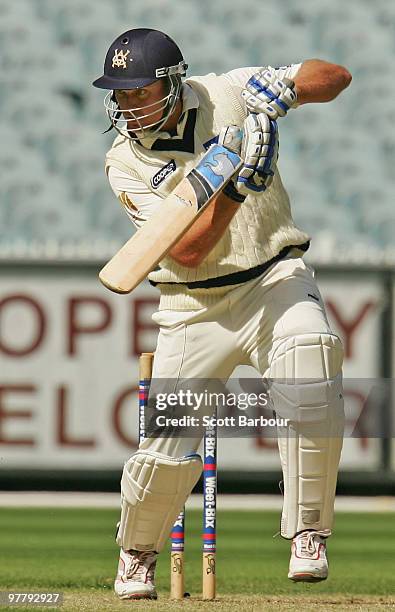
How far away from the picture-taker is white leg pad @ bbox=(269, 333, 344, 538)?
162 inches

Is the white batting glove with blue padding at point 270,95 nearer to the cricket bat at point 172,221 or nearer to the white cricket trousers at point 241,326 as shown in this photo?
the cricket bat at point 172,221

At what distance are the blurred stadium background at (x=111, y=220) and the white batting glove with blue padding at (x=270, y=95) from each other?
13.5ft

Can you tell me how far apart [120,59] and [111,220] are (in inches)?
305

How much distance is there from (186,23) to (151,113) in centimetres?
926

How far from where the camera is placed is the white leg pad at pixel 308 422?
4105 millimetres

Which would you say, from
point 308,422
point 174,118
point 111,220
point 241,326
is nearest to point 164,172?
point 174,118

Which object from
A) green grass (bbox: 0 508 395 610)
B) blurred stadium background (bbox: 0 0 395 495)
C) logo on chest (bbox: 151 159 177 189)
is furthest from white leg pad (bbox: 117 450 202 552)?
blurred stadium background (bbox: 0 0 395 495)

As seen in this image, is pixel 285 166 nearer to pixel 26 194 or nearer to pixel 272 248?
pixel 26 194

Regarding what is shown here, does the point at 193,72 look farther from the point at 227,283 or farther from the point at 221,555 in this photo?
the point at 227,283

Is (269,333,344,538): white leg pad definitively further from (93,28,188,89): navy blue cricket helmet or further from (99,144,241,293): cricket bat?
(93,28,188,89): navy blue cricket helmet

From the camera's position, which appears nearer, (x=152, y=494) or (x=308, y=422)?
(x=308, y=422)

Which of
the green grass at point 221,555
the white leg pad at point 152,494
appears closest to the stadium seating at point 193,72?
the green grass at point 221,555

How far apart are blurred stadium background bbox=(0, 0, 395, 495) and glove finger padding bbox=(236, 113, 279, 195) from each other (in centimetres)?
415

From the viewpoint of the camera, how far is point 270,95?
4.08 m
